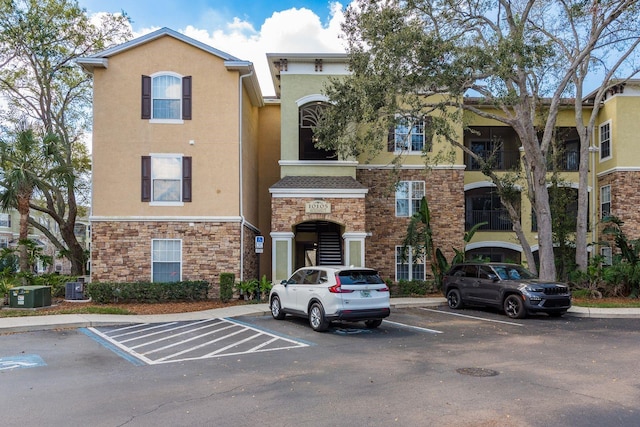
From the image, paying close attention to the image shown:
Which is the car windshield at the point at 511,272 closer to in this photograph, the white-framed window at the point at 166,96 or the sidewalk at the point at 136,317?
the sidewalk at the point at 136,317

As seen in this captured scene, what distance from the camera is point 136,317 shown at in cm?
1546

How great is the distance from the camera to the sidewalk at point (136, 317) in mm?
13602

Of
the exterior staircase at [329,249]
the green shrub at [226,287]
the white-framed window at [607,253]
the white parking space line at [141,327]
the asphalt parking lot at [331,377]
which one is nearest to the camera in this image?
the asphalt parking lot at [331,377]

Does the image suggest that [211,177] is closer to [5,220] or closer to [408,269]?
[408,269]

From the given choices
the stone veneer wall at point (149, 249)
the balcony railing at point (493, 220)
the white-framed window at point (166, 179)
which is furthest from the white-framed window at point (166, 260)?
the balcony railing at point (493, 220)

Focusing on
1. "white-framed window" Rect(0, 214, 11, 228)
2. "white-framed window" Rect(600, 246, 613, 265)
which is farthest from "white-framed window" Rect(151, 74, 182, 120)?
"white-framed window" Rect(0, 214, 11, 228)

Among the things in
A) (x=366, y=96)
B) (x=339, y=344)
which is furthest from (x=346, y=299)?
(x=366, y=96)

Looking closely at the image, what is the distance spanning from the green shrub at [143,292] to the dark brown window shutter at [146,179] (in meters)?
3.23

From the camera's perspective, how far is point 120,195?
1934 cm

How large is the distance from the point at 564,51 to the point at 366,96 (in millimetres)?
10184

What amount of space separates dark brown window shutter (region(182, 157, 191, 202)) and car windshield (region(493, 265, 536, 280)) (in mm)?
11158

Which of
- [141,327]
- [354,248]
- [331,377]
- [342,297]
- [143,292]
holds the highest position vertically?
[354,248]

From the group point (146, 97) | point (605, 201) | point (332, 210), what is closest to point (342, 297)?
point (332, 210)

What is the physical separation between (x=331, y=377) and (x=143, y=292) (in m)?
12.1
